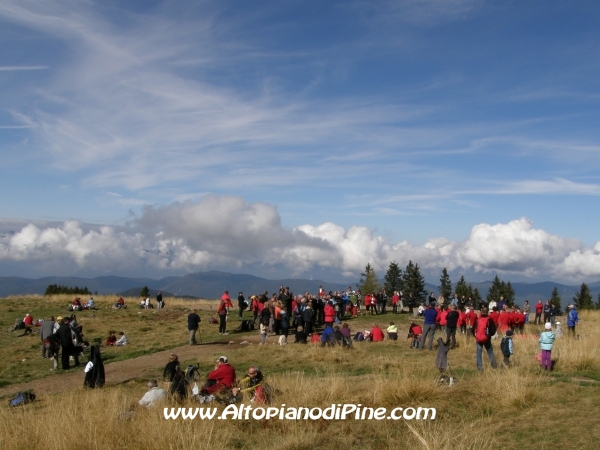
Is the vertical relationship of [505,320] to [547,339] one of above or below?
below

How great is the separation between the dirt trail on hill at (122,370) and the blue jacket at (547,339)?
33.1ft

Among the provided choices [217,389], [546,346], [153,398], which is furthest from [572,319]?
[153,398]

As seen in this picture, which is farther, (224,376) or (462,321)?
(462,321)

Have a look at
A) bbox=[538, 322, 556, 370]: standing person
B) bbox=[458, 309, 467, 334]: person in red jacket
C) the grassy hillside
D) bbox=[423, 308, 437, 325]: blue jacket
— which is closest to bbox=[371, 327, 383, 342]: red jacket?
bbox=[423, 308, 437, 325]: blue jacket

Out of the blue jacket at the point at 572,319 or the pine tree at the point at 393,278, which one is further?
the pine tree at the point at 393,278

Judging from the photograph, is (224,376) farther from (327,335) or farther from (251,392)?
(327,335)

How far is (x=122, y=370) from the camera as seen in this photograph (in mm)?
16688

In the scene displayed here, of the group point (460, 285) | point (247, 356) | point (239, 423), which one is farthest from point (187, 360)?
point (460, 285)

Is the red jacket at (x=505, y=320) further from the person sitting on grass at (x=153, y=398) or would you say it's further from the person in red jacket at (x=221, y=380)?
the person sitting on grass at (x=153, y=398)

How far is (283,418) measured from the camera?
8.59 meters

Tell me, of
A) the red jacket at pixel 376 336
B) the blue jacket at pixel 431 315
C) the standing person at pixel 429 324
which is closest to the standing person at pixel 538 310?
the red jacket at pixel 376 336

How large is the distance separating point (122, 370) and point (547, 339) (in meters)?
12.2

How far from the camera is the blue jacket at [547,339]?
39.7 feet

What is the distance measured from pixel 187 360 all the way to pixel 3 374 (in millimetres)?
5926
